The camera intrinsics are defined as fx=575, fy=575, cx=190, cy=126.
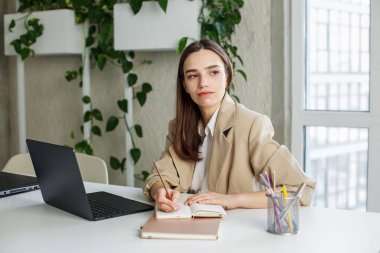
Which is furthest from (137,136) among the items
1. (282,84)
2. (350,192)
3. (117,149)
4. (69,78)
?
(350,192)

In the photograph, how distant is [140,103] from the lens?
3260 mm

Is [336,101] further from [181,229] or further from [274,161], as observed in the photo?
[181,229]

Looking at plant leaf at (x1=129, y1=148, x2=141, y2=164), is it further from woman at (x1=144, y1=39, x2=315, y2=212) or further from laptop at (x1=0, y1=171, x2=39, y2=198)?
woman at (x1=144, y1=39, x2=315, y2=212)

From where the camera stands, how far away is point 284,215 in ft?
4.69

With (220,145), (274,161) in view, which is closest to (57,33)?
(220,145)

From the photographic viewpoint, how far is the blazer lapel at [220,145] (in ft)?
6.26

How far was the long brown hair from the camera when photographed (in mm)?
1961

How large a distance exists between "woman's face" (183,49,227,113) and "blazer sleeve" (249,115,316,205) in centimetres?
16

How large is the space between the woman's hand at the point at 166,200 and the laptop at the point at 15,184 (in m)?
0.58

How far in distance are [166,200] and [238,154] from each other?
361 millimetres

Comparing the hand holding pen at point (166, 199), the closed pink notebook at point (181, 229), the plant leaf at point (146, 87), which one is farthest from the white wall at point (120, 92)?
the closed pink notebook at point (181, 229)

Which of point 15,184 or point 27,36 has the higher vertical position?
point 27,36

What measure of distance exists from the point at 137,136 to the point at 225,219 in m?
1.89

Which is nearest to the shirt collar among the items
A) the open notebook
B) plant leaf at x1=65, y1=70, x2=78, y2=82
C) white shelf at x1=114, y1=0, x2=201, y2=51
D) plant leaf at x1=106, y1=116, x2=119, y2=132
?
the open notebook
